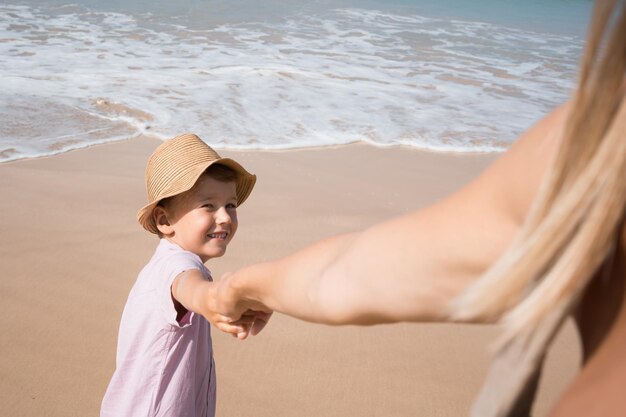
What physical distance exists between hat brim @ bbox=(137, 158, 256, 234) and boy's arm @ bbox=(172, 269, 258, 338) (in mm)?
359

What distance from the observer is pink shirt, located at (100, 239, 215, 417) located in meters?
2.08

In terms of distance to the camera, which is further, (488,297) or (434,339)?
(434,339)

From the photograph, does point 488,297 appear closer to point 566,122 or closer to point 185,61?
point 566,122

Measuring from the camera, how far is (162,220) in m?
2.43

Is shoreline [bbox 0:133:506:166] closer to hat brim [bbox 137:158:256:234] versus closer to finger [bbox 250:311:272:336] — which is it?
hat brim [bbox 137:158:256:234]

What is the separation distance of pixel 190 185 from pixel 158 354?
1.63 feet

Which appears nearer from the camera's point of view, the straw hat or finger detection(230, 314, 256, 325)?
finger detection(230, 314, 256, 325)

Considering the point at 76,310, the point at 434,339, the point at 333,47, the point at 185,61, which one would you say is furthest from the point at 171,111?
the point at 333,47

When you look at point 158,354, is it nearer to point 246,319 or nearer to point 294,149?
point 246,319

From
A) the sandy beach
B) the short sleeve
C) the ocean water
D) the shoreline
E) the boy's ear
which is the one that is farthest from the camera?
the ocean water

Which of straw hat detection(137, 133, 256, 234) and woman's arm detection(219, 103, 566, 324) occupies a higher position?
woman's arm detection(219, 103, 566, 324)

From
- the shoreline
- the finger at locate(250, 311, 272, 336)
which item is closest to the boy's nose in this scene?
the finger at locate(250, 311, 272, 336)

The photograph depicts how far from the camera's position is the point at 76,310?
137 inches

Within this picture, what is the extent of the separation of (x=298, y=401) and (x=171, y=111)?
4.27 meters
